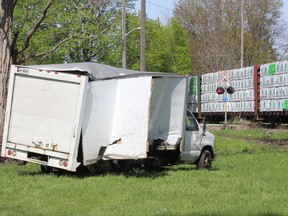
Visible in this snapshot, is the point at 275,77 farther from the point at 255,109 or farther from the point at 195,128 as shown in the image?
the point at 195,128

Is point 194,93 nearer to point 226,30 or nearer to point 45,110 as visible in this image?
point 226,30

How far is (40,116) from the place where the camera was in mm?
12930

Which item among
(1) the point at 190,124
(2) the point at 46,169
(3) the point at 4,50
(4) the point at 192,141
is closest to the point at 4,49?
(3) the point at 4,50

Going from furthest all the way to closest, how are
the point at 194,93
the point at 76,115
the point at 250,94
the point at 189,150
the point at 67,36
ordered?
the point at 194,93 → the point at 67,36 → the point at 250,94 → the point at 189,150 → the point at 76,115

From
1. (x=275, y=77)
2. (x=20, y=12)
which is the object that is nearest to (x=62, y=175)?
(x=275, y=77)

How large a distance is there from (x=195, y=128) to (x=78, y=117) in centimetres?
420

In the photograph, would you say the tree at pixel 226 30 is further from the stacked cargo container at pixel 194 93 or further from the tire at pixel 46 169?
the tire at pixel 46 169

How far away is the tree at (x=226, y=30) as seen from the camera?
6029 centimetres

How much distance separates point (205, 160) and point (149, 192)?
5.11 meters

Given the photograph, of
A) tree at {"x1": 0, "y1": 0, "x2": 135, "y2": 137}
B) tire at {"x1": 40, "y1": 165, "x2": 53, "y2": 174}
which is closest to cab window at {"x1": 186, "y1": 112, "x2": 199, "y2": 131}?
tire at {"x1": 40, "y1": 165, "x2": 53, "y2": 174}

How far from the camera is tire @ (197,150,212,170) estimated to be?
1577 cm

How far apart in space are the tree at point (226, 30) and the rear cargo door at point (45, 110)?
47.1 meters

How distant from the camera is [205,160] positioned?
15.9m

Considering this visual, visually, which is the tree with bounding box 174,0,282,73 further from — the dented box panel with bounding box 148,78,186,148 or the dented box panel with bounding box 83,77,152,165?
the dented box panel with bounding box 83,77,152,165
